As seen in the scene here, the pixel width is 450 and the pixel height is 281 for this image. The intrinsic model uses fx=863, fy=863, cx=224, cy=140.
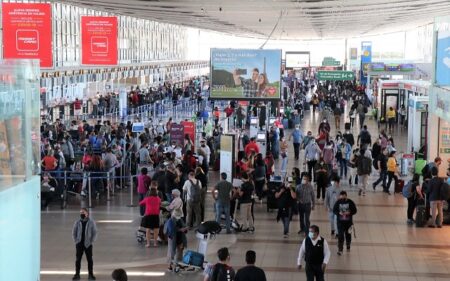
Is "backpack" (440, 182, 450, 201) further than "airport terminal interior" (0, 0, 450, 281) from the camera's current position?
Yes

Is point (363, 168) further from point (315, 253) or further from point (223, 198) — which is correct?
point (315, 253)

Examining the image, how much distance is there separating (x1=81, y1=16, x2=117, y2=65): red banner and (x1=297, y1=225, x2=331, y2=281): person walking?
18.8 m

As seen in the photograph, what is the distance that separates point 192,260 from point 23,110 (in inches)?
283

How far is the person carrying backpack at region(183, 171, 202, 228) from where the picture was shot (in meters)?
15.7

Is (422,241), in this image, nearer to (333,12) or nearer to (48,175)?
(48,175)

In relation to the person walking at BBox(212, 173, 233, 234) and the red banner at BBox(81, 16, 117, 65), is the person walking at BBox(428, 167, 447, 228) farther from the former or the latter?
the red banner at BBox(81, 16, 117, 65)

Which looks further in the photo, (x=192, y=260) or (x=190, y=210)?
(x=190, y=210)

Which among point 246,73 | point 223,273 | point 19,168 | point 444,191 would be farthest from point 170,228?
point 246,73

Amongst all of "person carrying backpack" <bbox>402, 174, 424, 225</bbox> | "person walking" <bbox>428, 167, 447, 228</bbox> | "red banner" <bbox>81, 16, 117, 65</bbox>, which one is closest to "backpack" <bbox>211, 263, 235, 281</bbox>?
"person walking" <bbox>428, 167, 447, 228</bbox>

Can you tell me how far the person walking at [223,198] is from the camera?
15610 millimetres

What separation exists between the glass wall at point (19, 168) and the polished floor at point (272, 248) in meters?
6.45

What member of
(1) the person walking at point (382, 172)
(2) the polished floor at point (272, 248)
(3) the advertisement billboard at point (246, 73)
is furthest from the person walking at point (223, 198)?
(3) the advertisement billboard at point (246, 73)

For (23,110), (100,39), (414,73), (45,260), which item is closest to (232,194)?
(45,260)

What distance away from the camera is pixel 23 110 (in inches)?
228
